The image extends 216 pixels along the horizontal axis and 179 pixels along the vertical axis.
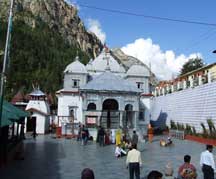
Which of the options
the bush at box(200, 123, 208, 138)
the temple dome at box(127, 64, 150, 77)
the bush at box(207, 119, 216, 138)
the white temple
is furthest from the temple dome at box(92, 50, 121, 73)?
the bush at box(207, 119, 216, 138)

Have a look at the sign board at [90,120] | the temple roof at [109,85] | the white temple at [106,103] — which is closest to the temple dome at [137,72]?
the white temple at [106,103]

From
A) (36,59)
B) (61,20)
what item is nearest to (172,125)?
(36,59)

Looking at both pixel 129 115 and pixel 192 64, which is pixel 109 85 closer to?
pixel 129 115

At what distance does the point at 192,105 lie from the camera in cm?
3531

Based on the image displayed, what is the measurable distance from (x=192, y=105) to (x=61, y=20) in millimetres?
145016

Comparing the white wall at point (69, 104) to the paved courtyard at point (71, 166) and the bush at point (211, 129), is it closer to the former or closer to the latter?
the bush at point (211, 129)

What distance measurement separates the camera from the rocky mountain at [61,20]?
149125mm

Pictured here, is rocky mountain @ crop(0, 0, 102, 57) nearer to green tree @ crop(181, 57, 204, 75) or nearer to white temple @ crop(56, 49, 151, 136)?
green tree @ crop(181, 57, 204, 75)

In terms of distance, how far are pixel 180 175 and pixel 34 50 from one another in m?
101

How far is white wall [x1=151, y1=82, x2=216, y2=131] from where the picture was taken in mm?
30391

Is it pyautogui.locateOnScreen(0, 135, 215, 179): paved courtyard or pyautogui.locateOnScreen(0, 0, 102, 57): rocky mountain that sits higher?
pyautogui.locateOnScreen(0, 0, 102, 57): rocky mountain

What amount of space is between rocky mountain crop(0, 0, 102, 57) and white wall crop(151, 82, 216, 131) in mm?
97865

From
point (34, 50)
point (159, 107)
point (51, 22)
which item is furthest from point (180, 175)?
point (51, 22)

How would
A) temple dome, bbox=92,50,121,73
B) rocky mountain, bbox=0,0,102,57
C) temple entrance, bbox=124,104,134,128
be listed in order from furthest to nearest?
rocky mountain, bbox=0,0,102,57 → temple dome, bbox=92,50,121,73 → temple entrance, bbox=124,104,134,128
